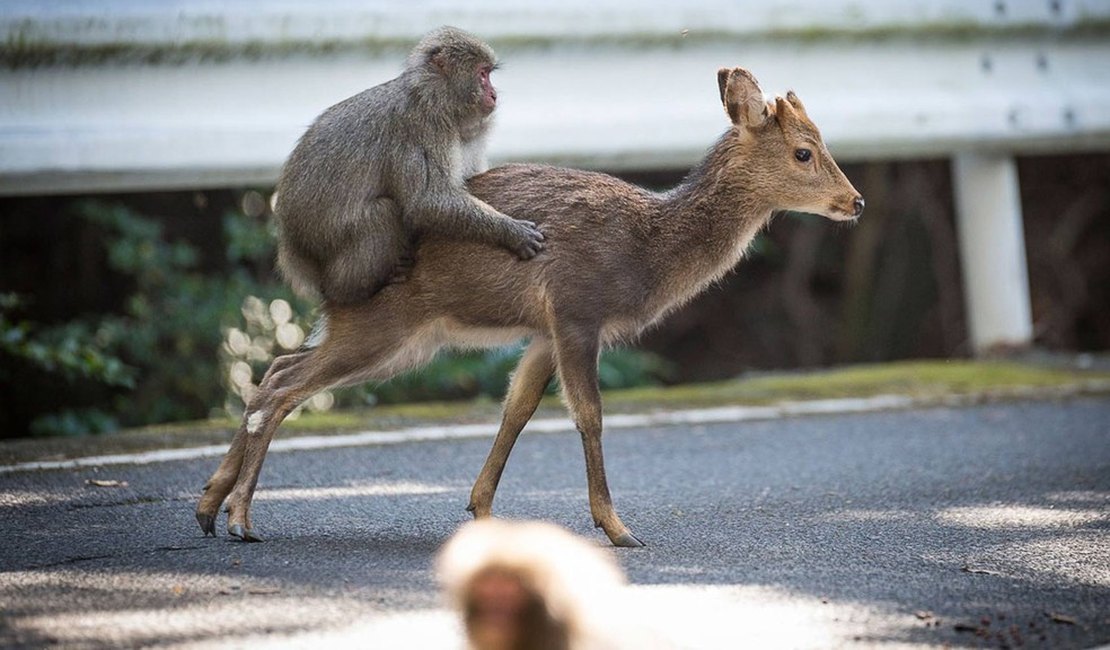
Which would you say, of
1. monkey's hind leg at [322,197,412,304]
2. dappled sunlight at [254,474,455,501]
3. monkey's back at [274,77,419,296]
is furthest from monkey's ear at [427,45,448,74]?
dappled sunlight at [254,474,455,501]

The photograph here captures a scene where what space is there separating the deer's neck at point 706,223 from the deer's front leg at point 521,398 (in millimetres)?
445

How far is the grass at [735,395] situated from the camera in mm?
7164

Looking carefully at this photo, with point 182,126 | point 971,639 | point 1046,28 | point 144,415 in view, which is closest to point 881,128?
point 1046,28

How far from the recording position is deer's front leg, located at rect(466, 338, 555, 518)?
566 centimetres

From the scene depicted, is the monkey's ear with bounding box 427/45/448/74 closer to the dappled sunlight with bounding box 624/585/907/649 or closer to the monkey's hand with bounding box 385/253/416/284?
the monkey's hand with bounding box 385/253/416/284

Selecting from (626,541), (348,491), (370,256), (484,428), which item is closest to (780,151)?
(370,256)

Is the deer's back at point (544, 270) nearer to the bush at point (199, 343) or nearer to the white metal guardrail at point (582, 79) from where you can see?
the white metal guardrail at point (582, 79)

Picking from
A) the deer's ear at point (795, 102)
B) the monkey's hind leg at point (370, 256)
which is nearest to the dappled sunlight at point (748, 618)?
the monkey's hind leg at point (370, 256)

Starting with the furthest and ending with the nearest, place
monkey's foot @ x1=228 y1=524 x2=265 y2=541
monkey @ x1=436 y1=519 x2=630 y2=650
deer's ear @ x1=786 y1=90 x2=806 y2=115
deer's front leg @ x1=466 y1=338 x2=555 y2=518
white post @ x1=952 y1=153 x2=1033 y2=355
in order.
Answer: white post @ x1=952 y1=153 x2=1033 y2=355 < deer's ear @ x1=786 y1=90 x2=806 y2=115 < deer's front leg @ x1=466 y1=338 x2=555 y2=518 < monkey's foot @ x1=228 y1=524 x2=265 y2=541 < monkey @ x1=436 y1=519 x2=630 y2=650

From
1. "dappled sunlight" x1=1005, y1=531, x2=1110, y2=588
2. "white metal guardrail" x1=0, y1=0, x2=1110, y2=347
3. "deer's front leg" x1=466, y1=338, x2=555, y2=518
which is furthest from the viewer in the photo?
"white metal guardrail" x1=0, y1=0, x2=1110, y2=347

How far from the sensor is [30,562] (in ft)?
15.5

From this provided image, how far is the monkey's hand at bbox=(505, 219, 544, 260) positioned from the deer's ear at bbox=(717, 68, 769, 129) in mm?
1003

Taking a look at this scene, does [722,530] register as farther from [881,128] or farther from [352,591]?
[881,128]

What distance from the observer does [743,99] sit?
6.13 meters
